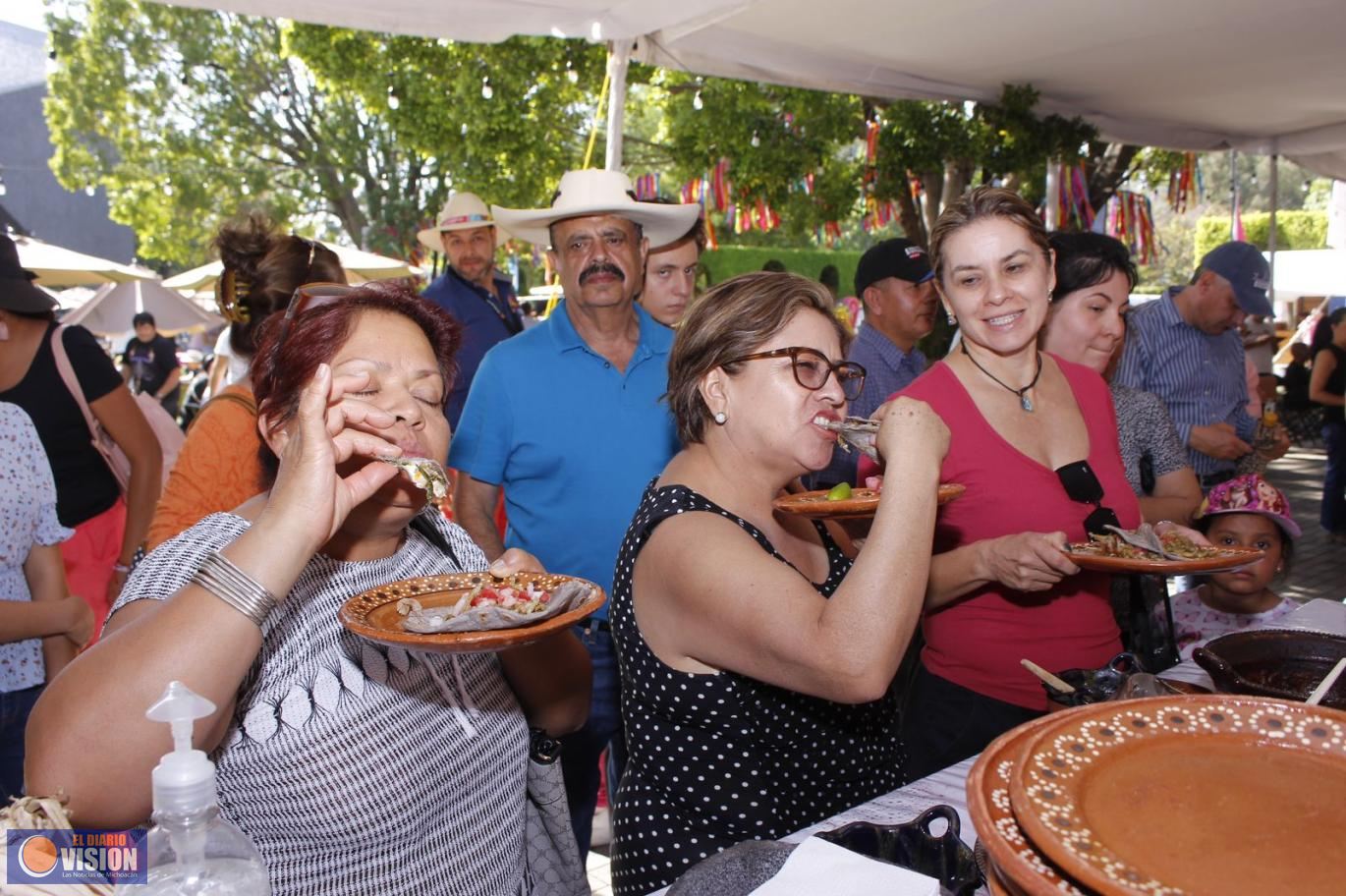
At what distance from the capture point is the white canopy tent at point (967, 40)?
5121 millimetres

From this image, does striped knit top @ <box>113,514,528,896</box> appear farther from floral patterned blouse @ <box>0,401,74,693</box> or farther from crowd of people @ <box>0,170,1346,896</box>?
floral patterned blouse @ <box>0,401,74,693</box>

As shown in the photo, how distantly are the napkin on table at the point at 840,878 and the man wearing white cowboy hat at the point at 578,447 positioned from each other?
2204 mm

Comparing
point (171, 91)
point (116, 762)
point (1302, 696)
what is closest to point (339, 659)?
point (116, 762)

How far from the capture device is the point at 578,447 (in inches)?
146

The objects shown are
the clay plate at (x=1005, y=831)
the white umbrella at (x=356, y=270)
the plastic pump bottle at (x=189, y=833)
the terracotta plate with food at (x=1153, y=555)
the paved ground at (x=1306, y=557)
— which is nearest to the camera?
the clay plate at (x=1005, y=831)

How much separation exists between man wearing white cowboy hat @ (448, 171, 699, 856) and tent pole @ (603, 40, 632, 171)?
1601mm

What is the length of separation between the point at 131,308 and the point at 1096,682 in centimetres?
1526

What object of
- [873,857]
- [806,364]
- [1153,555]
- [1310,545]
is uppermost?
[806,364]

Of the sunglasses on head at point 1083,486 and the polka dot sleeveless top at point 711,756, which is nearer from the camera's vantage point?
the polka dot sleeveless top at point 711,756

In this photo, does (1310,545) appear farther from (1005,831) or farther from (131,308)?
(131,308)

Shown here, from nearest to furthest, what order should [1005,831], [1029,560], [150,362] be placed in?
1. [1005,831]
2. [1029,560]
3. [150,362]

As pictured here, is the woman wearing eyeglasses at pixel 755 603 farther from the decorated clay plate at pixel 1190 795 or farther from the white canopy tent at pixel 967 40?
the white canopy tent at pixel 967 40

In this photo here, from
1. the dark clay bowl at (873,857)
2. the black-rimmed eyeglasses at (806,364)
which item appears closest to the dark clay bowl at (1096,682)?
the dark clay bowl at (873,857)

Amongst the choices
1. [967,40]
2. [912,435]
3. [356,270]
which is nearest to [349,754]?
[912,435]
